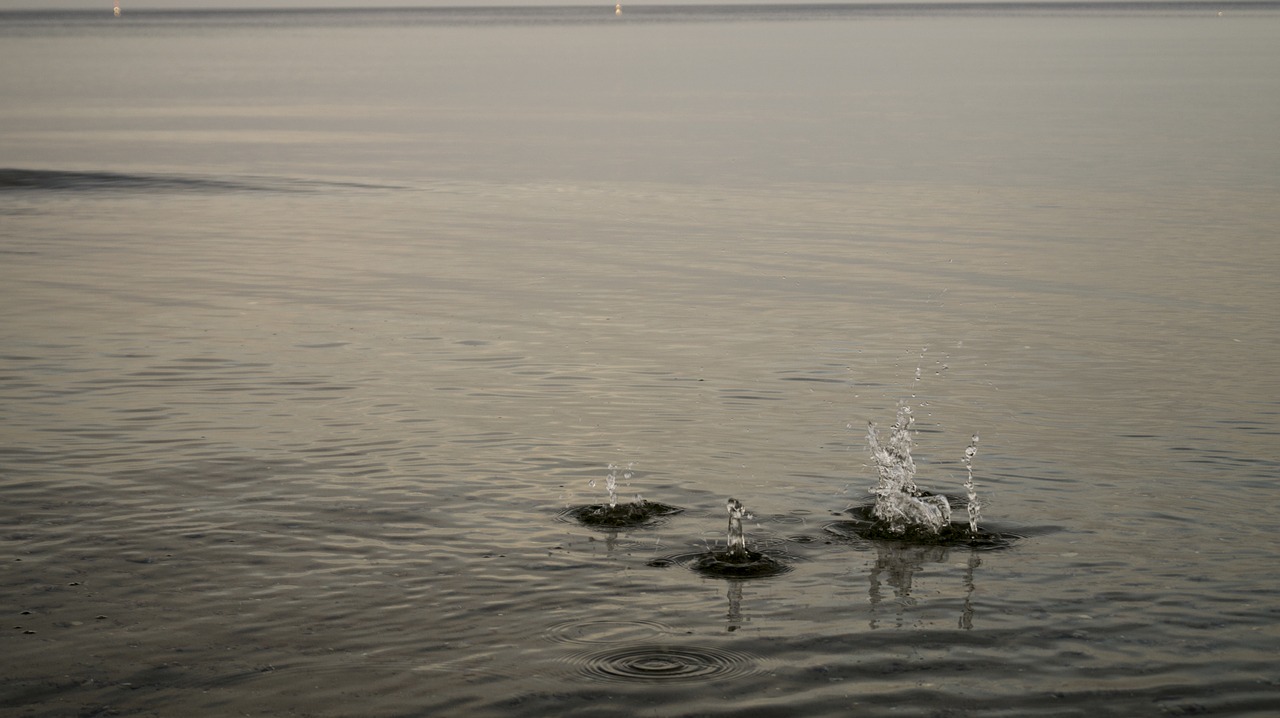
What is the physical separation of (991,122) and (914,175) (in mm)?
16656

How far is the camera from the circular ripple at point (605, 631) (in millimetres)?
10125

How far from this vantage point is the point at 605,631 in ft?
33.7

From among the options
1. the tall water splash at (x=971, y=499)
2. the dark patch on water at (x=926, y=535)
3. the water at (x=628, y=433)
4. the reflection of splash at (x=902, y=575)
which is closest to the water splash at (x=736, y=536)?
the water at (x=628, y=433)

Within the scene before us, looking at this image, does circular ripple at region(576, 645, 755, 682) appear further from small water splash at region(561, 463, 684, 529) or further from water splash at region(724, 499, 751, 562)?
small water splash at region(561, 463, 684, 529)

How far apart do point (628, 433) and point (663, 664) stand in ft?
19.5

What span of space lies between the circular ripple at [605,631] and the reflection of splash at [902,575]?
1.40 m

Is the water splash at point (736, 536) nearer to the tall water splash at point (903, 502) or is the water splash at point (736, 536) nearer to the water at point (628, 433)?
the water at point (628, 433)

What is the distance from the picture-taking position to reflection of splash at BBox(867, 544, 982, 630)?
1065 cm

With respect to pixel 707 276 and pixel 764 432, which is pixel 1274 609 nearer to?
pixel 764 432

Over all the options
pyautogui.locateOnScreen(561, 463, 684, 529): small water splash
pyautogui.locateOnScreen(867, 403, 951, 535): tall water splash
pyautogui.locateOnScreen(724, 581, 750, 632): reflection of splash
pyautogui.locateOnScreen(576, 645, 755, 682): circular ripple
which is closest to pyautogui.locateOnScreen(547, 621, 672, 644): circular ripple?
pyautogui.locateOnScreen(576, 645, 755, 682): circular ripple

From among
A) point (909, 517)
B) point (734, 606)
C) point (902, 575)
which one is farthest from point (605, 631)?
point (909, 517)

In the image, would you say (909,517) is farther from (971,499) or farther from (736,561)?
(736,561)

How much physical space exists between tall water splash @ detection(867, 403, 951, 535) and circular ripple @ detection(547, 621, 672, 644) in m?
2.84

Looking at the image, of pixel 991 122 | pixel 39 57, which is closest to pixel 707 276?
pixel 991 122
